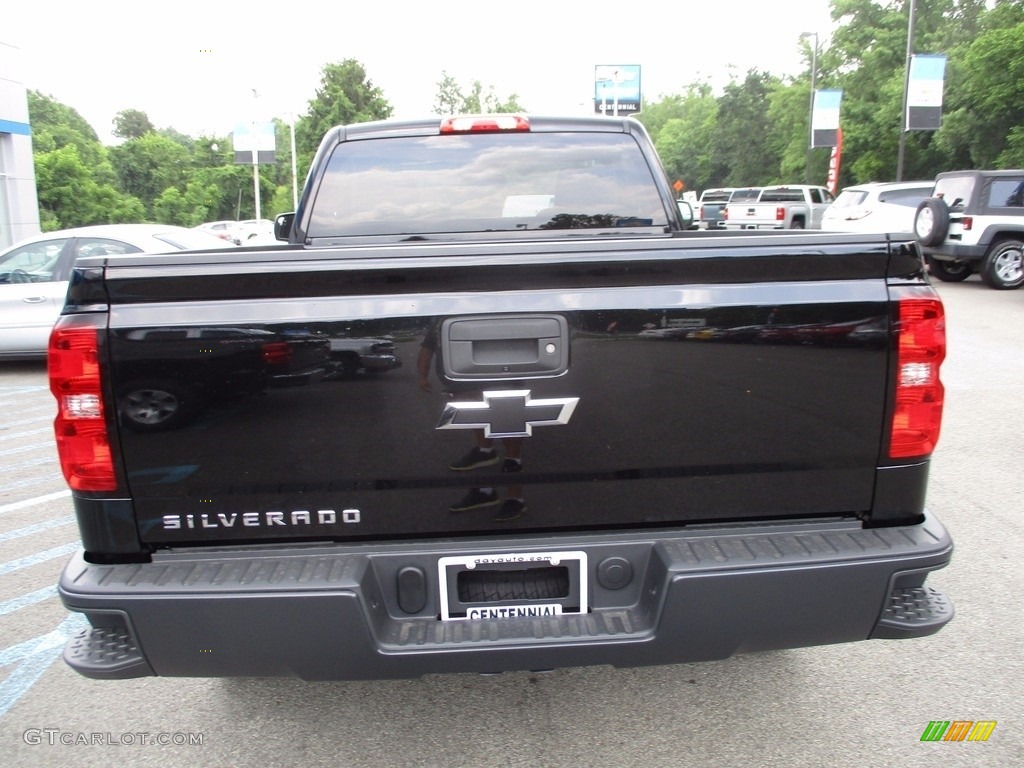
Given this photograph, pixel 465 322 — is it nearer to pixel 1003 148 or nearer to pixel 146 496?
pixel 146 496

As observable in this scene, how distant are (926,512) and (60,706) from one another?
3131 mm

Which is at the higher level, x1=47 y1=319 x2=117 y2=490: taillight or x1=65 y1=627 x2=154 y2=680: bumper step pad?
x1=47 y1=319 x2=117 y2=490: taillight

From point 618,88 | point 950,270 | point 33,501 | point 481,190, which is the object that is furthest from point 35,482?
point 618,88

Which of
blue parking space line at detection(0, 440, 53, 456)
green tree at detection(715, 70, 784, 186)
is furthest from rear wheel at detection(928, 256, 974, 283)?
green tree at detection(715, 70, 784, 186)

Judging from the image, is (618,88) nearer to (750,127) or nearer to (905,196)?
(750,127)

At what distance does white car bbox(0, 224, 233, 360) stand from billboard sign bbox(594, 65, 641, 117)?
4527 cm

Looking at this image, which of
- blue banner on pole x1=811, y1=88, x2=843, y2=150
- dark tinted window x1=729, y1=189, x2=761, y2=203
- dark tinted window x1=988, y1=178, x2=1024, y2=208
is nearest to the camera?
dark tinted window x1=988, y1=178, x2=1024, y2=208

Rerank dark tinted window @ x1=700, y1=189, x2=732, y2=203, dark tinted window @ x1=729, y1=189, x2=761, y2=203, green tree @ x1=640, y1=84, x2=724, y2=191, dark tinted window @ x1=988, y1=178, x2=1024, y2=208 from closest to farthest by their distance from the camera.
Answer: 1. dark tinted window @ x1=988, y1=178, x2=1024, y2=208
2. dark tinted window @ x1=729, y1=189, x2=761, y2=203
3. dark tinted window @ x1=700, y1=189, x2=732, y2=203
4. green tree @ x1=640, y1=84, x2=724, y2=191

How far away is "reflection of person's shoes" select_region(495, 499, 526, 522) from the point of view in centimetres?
219

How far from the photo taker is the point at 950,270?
53.7 feet

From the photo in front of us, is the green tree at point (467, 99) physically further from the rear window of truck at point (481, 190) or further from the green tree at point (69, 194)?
the rear window of truck at point (481, 190)

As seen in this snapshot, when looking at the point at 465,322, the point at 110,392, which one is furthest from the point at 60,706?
the point at 465,322

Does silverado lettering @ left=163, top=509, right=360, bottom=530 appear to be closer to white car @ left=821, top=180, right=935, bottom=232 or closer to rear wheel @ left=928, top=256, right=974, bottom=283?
white car @ left=821, top=180, right=935, bottom=232

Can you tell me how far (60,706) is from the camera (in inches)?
117
